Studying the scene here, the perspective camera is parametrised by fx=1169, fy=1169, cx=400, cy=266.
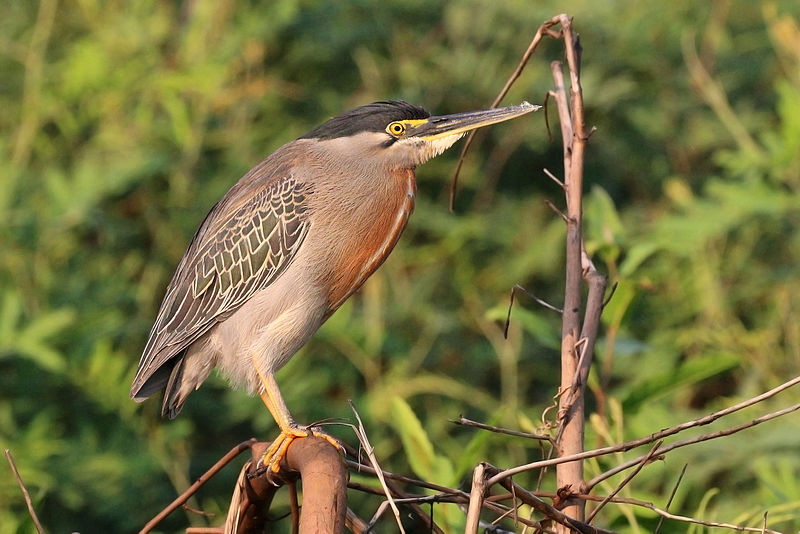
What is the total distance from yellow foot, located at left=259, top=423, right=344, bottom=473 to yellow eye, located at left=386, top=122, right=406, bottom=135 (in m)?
0.80

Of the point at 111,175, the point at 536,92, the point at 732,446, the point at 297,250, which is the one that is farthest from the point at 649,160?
the point at 297,250

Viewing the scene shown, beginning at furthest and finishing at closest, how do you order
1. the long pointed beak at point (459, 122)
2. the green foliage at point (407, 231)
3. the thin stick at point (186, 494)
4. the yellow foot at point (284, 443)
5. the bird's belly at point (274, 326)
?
the green foliage at point (407, 231), the bird's belly at point (274, 326), the long pointed beak at point (459, 122), the yellow foot at point (284, 443), the thin stick at point (186, 494)

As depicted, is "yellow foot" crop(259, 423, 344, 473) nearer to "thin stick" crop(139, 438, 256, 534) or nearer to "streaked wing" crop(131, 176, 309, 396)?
"thin stick" crop(139, 438, 256, 534)

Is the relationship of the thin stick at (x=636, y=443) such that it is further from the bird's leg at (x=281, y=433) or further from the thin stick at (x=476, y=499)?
the bird's leg at (x=281, y=433)

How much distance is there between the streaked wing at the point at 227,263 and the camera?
2996 millimetres

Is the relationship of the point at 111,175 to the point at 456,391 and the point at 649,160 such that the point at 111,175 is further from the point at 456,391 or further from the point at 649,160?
the point at 649,160

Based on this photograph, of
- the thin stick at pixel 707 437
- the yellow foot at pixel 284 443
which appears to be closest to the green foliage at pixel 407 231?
the yellow foot at pixel 284 443

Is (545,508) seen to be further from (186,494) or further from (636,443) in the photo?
(186,494)

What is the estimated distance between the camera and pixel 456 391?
15.2 ft

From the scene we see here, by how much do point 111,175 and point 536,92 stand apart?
1978mm

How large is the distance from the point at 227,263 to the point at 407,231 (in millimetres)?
2142

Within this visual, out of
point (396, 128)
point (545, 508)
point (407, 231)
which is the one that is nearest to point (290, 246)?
point (396, 128)

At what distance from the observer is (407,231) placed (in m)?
5.23

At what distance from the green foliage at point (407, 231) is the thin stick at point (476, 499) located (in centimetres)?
214
